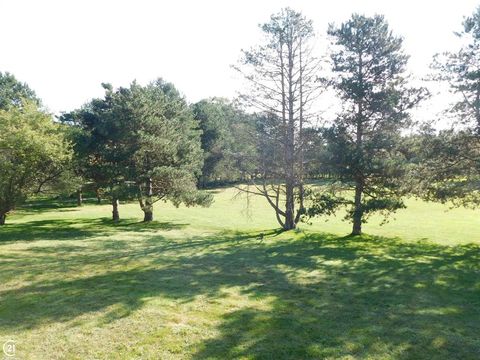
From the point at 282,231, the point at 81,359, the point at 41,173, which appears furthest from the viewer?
the point at 41,173

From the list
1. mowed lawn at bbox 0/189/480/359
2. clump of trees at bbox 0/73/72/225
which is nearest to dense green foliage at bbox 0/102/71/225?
clump of trees at bbox 0/73/72/225

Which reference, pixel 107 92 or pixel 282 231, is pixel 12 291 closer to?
pixel 282 231

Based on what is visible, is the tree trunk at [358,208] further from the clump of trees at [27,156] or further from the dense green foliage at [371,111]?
the clump of trees at [27,156]

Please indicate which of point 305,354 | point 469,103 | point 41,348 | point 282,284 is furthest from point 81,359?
point 469,103

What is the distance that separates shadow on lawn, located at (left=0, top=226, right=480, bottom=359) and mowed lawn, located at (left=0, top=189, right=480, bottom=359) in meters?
0.04

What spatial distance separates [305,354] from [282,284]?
5259 mm

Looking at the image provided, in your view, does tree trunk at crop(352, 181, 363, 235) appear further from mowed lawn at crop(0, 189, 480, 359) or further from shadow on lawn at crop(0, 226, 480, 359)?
shadow on lawn at crop(0, 226, 480, 359)

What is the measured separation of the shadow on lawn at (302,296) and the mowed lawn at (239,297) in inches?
1.6

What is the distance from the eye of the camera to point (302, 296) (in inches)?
431

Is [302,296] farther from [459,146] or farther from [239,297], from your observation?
[459,146]

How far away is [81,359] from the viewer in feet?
22.0

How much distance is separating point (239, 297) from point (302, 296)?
6.28ft


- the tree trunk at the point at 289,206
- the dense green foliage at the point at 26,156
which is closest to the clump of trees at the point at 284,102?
the tree trunk at the point at 289,206

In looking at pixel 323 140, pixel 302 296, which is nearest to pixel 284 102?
pixel 323 140
